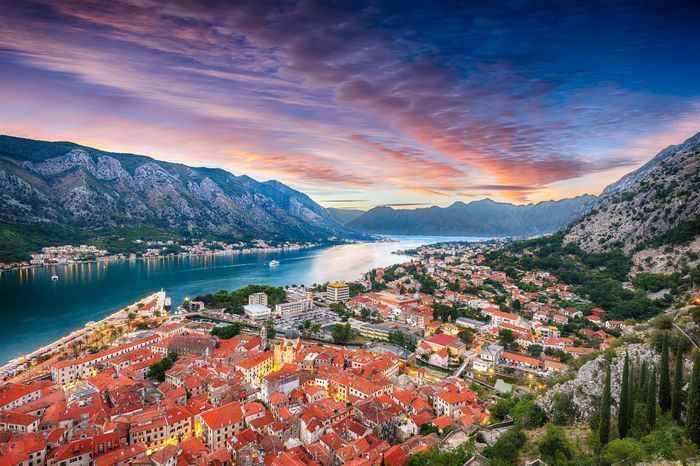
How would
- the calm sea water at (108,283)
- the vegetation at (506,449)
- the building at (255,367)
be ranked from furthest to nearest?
the calm sea water at (108,283)
the building at (255,367)
the vegetation at (506,449)

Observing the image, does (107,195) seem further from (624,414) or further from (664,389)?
(664,389)

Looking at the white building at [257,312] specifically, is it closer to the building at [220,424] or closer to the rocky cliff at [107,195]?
the building at [220,424]

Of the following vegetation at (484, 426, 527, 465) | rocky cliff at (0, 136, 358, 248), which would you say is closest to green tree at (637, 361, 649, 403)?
vegetation at (484, 426, 527, 465)

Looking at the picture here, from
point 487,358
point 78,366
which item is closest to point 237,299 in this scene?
point 78,366

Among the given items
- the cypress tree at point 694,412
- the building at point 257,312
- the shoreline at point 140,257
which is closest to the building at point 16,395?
the building at point 257,312

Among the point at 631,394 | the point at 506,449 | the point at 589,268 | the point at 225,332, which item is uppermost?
the point at 589,268

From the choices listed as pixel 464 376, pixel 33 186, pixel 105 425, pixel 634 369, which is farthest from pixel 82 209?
pixel 634 369
